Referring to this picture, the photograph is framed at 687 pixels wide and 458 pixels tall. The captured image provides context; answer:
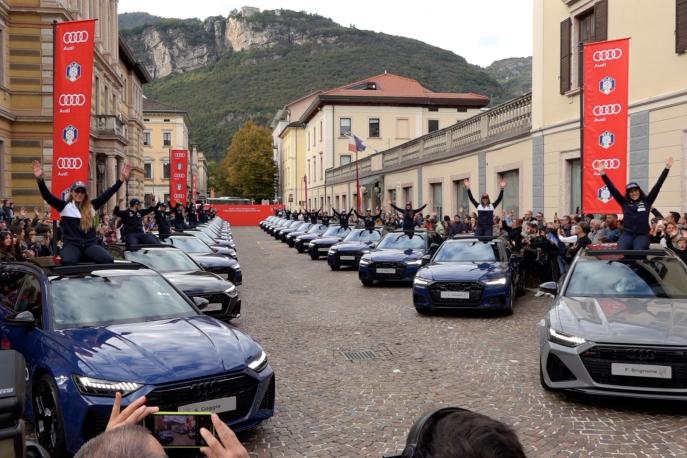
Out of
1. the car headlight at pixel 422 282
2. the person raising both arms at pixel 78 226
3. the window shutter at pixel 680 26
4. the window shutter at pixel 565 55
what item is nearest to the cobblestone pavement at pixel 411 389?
the car headlight at pixel 422 282

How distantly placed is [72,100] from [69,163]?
4.26 ft

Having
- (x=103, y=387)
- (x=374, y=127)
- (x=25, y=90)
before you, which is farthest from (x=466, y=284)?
(x=374, y=127)

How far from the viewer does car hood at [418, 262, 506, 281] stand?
36.2 ft

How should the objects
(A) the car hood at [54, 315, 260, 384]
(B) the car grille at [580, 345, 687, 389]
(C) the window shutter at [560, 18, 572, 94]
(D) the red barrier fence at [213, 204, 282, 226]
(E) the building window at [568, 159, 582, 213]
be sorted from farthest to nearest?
(D) the red barrier fence at [213, 204, 282, 226] < (C) the window shutter at [560, 18, 572, 94] < (E) the building window at [568, 159, 582, 213] < (B) the car grille at [580, 345, 687, 389] < (A) the car hood at [54, 315, 260, 384]

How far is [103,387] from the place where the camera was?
4531 mm

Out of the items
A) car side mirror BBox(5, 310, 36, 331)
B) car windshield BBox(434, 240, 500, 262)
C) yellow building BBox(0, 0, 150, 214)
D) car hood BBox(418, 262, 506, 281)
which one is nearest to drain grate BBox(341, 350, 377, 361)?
car hood BBox(418, 262, 506, 281)

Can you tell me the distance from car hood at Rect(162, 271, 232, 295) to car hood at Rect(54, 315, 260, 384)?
4175mm

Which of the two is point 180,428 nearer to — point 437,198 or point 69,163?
point 69,163

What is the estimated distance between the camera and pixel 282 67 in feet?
455

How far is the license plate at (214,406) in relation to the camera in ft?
15.1

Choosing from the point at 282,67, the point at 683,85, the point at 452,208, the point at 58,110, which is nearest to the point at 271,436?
the point at 58,110

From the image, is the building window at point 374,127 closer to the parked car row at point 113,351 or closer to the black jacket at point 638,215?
the black jacket at point 638,215

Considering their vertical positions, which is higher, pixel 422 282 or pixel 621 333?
pixel 621 333

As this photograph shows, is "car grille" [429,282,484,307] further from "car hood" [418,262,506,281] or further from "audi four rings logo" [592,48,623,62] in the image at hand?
"audi four rings logo" [592,48,623,62]
